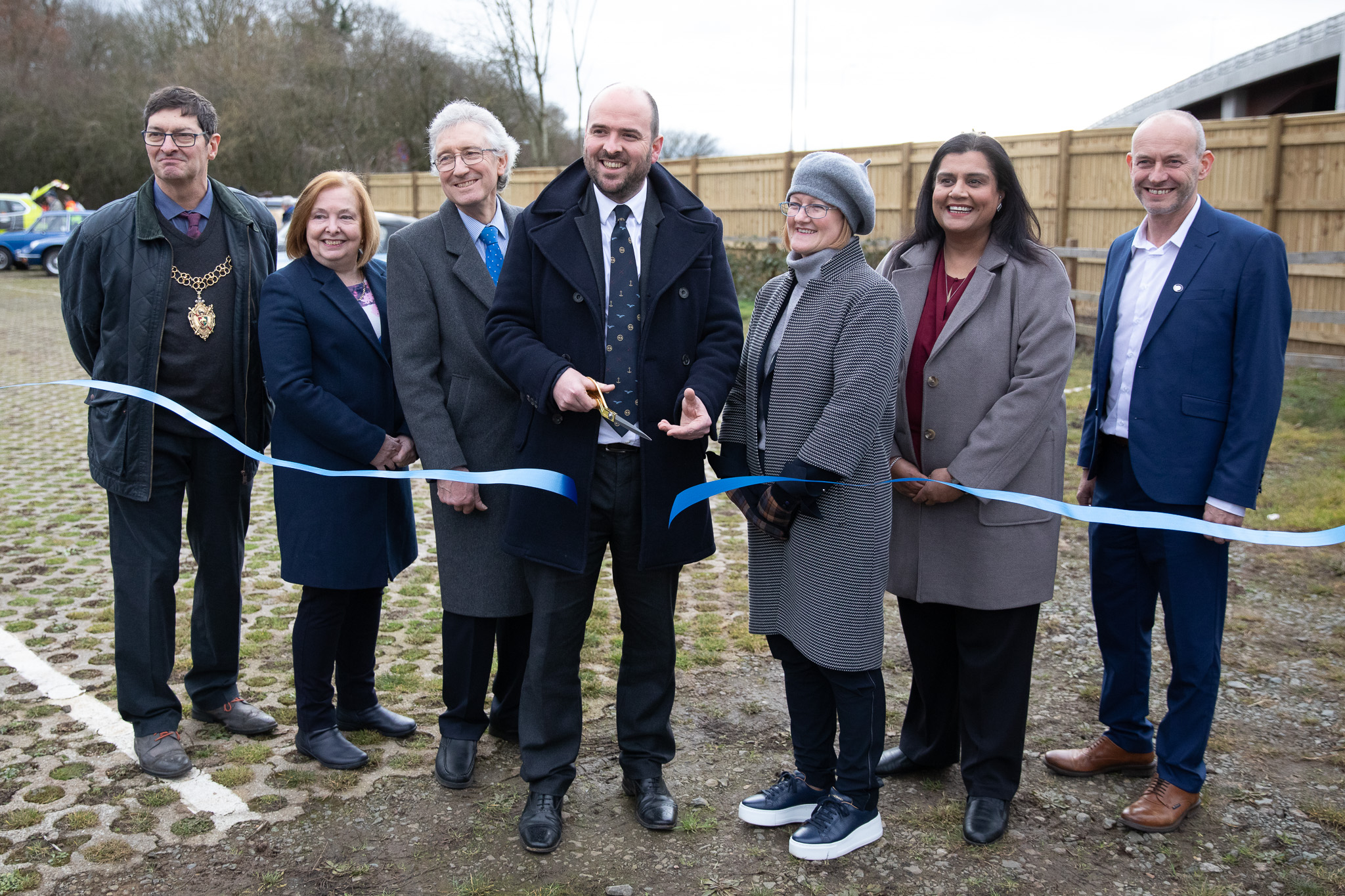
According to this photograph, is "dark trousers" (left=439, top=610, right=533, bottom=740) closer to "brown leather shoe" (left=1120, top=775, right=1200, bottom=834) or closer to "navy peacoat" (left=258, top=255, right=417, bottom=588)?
"navy peacoat" (left=258, top=255, right=417, bottom=588)

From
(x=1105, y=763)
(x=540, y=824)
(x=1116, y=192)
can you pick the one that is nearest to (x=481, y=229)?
(x=540, y=824)

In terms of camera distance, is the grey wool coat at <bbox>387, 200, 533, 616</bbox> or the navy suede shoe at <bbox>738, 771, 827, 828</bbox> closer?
the navy suede shoe at <bbox>738, 771, 827, 828</bbox>

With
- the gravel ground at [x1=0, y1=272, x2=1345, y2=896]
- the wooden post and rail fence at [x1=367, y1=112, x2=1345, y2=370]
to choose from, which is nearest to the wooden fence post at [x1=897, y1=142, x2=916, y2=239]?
the wooden post and rail fence at [x1=367, y1=112, x2=1345, y2=370]

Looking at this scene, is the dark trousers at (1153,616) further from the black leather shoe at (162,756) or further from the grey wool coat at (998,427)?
the black leather shoe at (162,756)

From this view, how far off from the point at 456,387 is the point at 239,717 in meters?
1.51

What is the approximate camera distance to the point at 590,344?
3125mm

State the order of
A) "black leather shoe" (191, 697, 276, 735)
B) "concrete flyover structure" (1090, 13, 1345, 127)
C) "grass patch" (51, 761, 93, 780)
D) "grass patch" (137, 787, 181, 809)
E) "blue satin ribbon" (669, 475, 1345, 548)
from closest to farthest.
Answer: "blue satin ribbon" (669, 475, 1345, 548)
"grass patch" (137, 787, 181, 809)
"grass patch" (51, 761, 93, 780)
"black leather shoe" (191, 697, 276, 735)
"concrete flyover structure" (1090, 13, 1345, 127)

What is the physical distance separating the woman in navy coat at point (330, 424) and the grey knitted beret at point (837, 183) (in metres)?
1.51

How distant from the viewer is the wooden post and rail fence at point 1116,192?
10523mm

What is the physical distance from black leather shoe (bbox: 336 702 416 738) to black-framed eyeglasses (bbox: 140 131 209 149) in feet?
6.61

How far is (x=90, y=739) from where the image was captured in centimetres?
377

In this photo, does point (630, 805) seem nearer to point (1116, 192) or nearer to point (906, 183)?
point (1116, 192)

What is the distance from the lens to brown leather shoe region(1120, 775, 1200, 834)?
324 centimetres

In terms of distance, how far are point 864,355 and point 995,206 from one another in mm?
689
